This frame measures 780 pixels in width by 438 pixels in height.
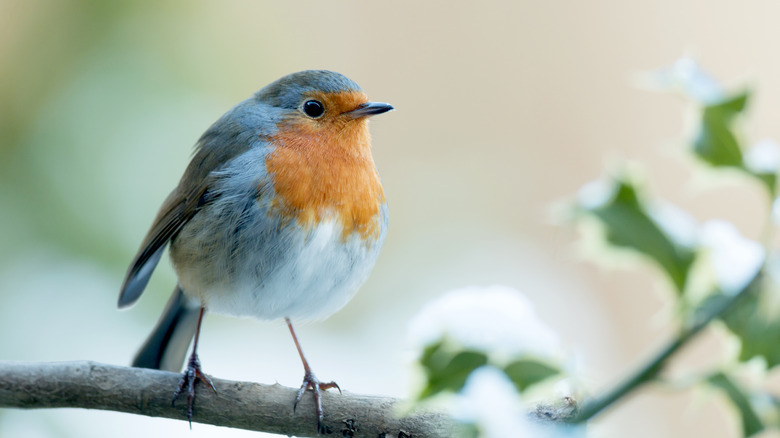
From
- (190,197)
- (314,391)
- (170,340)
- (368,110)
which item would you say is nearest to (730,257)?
(314,391)

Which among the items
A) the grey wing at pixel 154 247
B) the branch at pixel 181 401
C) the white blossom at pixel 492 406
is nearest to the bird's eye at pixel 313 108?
the grey wing at pixel 154 247

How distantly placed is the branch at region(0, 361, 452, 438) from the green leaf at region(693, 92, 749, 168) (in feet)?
3.84

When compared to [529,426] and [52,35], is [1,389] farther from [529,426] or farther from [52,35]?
[52,35]

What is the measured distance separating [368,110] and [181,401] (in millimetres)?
984

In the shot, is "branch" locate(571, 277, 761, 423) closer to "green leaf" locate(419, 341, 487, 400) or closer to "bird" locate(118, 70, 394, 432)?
"green leaf" locate(419, 341, 487, 400)

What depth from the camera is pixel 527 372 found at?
50 cm

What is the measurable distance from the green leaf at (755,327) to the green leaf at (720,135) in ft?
0.29

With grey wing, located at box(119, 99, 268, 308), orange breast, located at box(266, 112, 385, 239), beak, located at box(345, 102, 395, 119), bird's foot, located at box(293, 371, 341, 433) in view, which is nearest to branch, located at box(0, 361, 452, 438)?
bird's foot, located at box(293, 371, 341, 433)

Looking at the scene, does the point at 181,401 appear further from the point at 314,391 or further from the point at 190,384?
the point at 314,391

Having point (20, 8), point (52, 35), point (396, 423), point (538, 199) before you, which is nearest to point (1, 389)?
point (396, 423)

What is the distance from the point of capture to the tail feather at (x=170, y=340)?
278 centimetres

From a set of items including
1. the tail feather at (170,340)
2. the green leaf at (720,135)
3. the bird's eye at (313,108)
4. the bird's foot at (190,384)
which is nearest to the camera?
the green leaf at (720,135)

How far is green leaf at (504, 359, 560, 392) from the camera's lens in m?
0.49

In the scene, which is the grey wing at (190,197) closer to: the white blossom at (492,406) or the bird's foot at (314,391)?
the bird's foot at (314,391)
